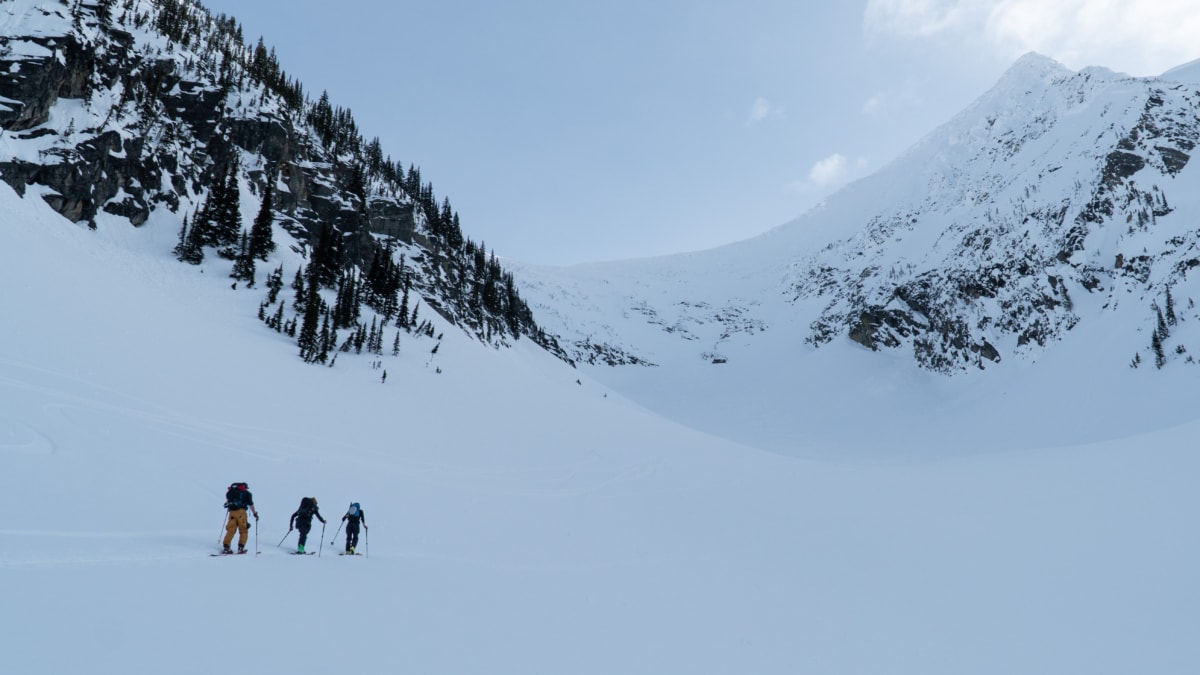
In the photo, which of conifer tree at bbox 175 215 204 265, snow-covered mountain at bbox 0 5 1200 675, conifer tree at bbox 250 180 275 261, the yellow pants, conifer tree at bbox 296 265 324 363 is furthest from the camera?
conifer tree at bbox 250 180 275 261

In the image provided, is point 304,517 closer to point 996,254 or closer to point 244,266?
point 244,266

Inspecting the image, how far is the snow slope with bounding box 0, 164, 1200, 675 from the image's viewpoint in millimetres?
5988

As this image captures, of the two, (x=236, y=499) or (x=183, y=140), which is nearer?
(x=236, y=499)

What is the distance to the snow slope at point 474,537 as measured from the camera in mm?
5988

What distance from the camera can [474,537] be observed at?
38.5 ft

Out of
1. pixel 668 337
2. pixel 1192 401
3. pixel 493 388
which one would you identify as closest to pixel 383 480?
pixel 493 388

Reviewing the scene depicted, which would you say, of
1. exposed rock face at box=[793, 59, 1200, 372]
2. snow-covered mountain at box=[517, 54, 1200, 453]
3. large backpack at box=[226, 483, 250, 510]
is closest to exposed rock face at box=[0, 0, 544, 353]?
large backpack at box=[226, 483, 250, 510]

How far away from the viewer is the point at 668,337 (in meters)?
108

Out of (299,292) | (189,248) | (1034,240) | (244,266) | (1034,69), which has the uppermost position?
(1034,69)

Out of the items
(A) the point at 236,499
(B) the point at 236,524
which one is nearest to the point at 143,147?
(A) the point at 236,499

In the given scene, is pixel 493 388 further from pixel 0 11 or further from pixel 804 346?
pixel 804 346

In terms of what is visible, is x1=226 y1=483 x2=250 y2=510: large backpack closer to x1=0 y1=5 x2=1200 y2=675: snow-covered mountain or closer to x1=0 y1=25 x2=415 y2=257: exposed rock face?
x1=0 y1=5 x2=1200 y2=675: snow-covered mountain

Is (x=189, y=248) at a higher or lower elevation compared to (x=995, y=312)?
lower

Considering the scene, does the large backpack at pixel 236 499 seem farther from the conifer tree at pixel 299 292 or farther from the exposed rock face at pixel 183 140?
the exposed rock face at pixel 183 140
